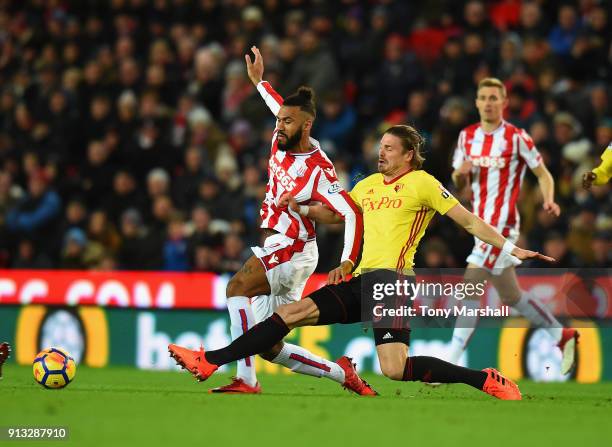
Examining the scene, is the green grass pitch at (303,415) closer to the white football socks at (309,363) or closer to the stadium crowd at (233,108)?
the white football socks at (309,363)

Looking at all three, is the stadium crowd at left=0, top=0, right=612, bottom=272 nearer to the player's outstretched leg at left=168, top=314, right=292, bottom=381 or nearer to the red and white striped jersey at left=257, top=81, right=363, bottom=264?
the red and white striped jersey at left=257, top=81, right=363, bottom=264

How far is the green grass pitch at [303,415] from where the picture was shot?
226 inches

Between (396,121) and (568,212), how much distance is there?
2527 millimetres

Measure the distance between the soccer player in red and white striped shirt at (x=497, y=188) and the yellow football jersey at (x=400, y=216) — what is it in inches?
79.0

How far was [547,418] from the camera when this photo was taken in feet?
22.6

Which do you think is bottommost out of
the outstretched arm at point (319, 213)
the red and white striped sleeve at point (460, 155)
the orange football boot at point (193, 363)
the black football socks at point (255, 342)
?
the orange football boot at point (193, 363)

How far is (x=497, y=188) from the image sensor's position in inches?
392

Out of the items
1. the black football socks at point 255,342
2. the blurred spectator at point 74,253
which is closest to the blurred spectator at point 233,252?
the blurred spectator at point 74,253

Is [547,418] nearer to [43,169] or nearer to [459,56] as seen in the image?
[459,56]

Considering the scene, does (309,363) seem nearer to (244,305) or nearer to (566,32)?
(244,305)

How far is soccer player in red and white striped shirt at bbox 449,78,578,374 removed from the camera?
9844 mm

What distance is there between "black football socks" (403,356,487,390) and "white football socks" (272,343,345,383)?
2.43 ft

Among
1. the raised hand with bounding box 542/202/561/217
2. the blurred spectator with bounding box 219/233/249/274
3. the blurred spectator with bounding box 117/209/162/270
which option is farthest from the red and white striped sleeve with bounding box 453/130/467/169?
the blurred spectator with bounding box 117/209/162/270

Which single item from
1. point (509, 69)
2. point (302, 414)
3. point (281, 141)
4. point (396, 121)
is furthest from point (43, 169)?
point (302, 414)
